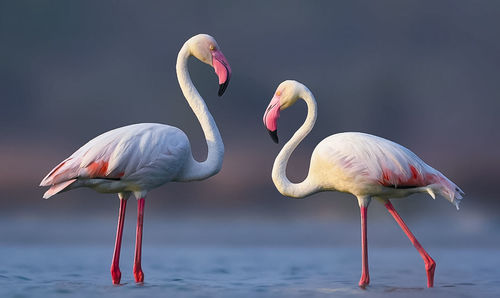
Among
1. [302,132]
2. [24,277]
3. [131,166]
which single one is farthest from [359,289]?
[24,277]

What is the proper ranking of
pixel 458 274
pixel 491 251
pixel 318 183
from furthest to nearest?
A: pixel 491 251 → pixel 458 274 → pixel 318 183

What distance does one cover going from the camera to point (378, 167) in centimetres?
1016

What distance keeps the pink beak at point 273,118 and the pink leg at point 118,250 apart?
7.86 ft

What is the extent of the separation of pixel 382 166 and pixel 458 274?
150 inches

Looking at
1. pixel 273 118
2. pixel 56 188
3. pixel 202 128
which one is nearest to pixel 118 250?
pixel 56 188

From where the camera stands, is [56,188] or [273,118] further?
[273,118]

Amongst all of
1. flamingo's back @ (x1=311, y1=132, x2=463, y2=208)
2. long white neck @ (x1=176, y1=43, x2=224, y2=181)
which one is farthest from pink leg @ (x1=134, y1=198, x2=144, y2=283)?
flamingo's back @ (x1=311, y1=132, x2=463, y2=208)

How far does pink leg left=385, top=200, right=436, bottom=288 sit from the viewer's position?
34.4ft

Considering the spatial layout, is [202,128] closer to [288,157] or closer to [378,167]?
[288,157]

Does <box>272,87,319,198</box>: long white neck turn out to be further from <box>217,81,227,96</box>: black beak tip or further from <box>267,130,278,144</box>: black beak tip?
<box>217,81,227,96</box>: black beak tip

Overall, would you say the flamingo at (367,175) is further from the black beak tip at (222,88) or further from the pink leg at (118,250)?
the pink leg at (118,250)

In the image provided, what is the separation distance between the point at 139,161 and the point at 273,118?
2.23m

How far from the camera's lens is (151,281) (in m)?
10.9

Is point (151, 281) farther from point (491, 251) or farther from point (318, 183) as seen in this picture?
point (491, 251)
